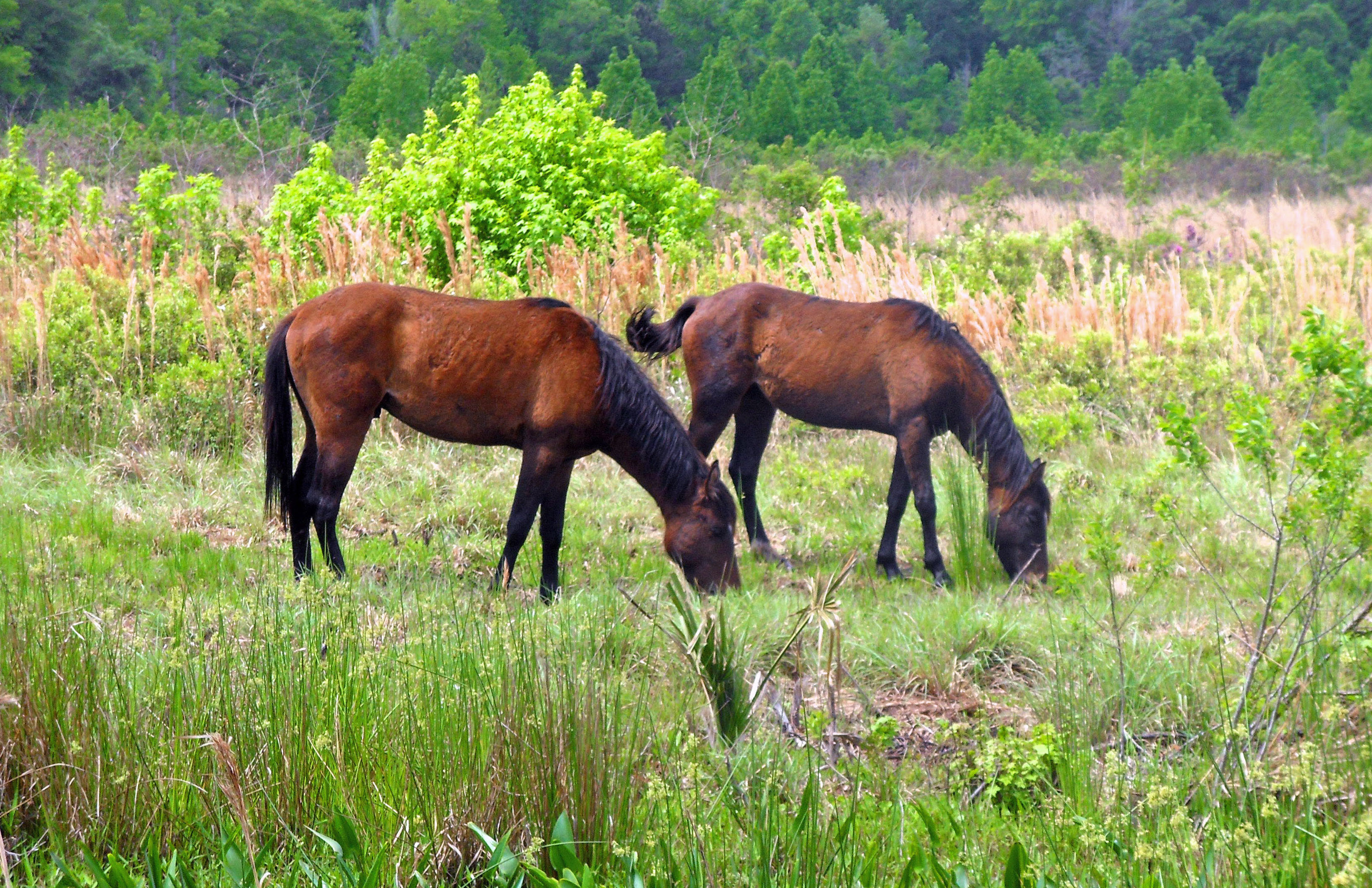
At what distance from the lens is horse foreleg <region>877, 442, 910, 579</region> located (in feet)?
22.5

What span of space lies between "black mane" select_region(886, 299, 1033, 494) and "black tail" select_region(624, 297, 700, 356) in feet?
4.25

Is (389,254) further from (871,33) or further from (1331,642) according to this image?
(871,33)

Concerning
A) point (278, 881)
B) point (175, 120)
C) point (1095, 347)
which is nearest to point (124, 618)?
point (278, 881)

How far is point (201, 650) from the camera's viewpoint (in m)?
3.32

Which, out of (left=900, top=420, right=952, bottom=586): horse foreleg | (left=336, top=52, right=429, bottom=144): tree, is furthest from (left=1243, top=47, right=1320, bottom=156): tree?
(left=900, top=420, right=952, bottom=586): horse foreleg

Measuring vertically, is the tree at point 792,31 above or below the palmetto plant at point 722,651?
above

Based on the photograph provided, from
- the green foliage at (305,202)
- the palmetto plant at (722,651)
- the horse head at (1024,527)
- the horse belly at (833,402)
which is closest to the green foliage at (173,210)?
the green foliage at (305,202)

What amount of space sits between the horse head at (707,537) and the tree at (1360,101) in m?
42.4

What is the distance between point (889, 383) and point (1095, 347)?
161 inches

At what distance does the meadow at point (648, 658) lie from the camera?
2941 mm

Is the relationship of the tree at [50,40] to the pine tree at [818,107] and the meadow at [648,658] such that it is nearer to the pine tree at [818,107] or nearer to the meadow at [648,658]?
the pine tree at [818,107]

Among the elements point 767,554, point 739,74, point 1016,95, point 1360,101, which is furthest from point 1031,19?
point 767,554

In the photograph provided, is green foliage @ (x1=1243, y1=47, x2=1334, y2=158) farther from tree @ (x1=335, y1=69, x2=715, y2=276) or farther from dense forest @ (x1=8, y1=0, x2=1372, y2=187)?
tree @ (x1=335, y1=69, x2=715, y2=276)

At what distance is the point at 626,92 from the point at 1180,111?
18.4 meters
